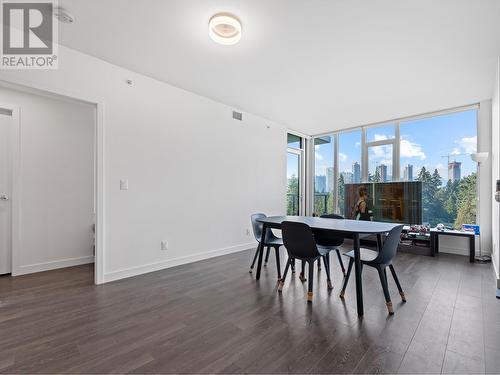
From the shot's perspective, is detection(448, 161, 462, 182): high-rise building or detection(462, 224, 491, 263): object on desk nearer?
detection(462, 224, 491, 263): object on desk

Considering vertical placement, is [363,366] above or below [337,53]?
below

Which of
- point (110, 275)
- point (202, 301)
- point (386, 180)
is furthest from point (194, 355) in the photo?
point (386, 180)

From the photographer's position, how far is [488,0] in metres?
2.15

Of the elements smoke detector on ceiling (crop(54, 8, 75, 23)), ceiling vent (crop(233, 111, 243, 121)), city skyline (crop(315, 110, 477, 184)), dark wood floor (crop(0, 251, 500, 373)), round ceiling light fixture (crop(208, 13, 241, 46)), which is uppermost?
smoke detector on ceiling (crop(54, 8, 75, 23))

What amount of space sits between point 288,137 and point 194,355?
5.57 meters

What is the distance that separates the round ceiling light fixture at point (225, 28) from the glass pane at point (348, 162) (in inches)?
176

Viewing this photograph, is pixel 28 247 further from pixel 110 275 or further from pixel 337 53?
pixel 337 53

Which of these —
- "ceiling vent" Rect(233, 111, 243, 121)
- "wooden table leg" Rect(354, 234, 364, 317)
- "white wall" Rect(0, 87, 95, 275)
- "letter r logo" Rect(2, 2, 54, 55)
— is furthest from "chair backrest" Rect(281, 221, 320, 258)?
"white wall" Rect(0, 87, 95, 275)

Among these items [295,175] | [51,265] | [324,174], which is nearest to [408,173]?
[324,174]

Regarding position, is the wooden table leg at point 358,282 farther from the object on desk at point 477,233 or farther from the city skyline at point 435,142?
the city skyline at point 435,142

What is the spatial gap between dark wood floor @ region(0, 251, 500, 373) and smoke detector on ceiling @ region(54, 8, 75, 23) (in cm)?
276

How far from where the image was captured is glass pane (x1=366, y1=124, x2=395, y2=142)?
5.55 m

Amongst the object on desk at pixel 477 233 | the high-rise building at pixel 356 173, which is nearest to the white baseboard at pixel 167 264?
the high-rise building at pixel 356 173

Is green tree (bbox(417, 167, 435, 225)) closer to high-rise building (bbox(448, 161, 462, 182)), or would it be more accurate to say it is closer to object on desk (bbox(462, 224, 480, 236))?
high-rise building (bbox(448, 161, 462, 182))
